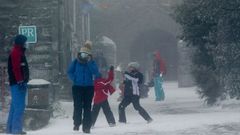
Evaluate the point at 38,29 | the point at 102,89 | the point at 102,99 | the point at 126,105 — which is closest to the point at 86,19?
the point at 38,29

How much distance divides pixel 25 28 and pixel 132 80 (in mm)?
3861

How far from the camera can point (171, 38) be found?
36719 mm

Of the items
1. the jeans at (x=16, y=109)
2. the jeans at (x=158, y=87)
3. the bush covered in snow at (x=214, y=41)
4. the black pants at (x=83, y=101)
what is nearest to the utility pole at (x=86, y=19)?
the jeans at (x=158, y=87)

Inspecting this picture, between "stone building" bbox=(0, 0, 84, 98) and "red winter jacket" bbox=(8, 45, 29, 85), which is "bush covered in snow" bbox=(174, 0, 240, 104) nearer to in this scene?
"stone building" bbox=(0, 0, 84, 98)

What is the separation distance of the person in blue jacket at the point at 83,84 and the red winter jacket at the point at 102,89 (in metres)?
1.13

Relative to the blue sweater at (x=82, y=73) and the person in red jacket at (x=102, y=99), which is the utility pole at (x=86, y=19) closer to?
the person in red jacket at (x=102, y=99)

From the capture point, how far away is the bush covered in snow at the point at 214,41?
13.9m

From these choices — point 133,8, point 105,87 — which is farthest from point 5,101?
point 133,8

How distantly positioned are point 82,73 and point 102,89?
145cm

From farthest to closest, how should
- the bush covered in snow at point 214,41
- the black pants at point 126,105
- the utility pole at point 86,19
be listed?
Result: the utility pole at point 86,19 → the bush covered in snow at point 214,41 → the black pants at point 126,105

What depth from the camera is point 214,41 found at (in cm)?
1477

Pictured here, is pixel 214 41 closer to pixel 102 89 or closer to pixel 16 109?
pixel 102 89

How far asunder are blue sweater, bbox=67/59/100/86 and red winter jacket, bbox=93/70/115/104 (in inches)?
44.5

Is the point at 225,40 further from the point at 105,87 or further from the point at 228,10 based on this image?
the point at 105,87
